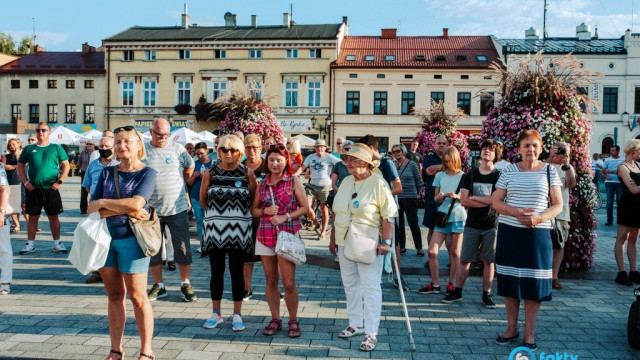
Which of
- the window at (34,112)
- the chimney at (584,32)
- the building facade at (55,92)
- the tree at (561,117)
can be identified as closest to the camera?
the tree at (561,117)

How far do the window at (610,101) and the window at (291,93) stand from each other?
22583 mm

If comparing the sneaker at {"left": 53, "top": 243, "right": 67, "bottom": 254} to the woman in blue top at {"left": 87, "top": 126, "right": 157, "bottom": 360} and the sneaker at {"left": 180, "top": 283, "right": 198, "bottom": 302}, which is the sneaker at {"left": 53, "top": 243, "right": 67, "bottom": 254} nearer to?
the sneaker at {"left": 180, "top": 283, "right": 198, "bottom": 302}

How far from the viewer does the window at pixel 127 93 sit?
141 ft

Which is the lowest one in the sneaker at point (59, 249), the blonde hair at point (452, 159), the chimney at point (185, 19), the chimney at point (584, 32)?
the sneaker at point (59, 249)

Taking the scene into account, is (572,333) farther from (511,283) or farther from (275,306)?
(275,306)

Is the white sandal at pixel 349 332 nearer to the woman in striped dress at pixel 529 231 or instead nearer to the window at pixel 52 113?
the woman in striped dress at pixel 529 231

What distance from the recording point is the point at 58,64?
148ft

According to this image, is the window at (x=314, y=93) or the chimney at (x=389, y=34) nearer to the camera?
the window at (x=314, y=93)

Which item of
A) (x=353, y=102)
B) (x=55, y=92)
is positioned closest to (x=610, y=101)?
(x=353, y=102)

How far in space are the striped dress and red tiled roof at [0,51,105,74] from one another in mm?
43897

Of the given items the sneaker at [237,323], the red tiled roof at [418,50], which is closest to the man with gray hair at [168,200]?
the sneaker at [237,323]

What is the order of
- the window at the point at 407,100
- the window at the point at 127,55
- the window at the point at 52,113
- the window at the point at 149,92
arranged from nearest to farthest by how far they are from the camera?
the window at the point at 407,100 < the window at the point at 149,92 < the window at the point at 127,55 < the window at the point at 52,113

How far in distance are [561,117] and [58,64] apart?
152ft

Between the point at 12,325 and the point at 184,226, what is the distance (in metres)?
1.95
